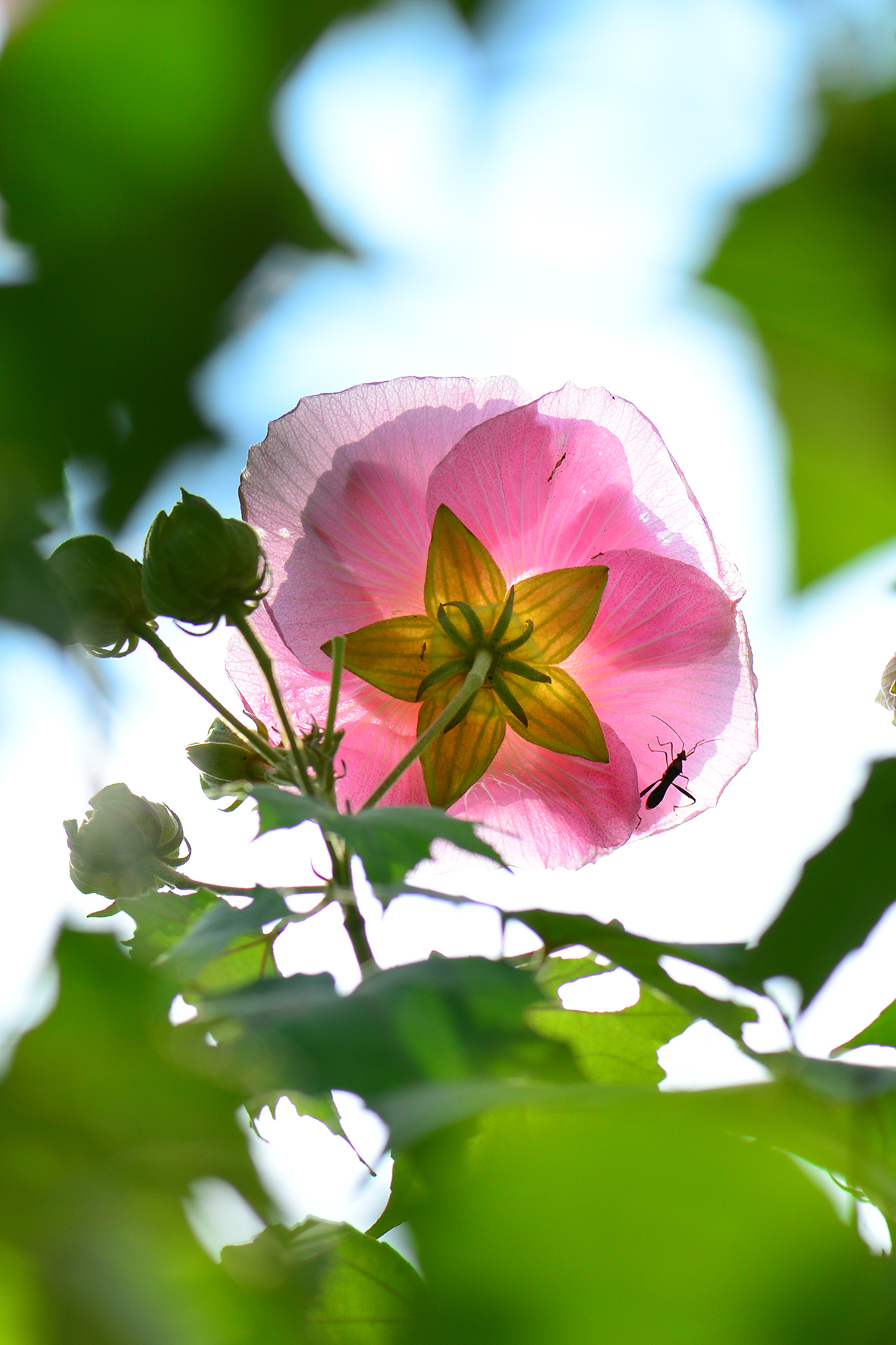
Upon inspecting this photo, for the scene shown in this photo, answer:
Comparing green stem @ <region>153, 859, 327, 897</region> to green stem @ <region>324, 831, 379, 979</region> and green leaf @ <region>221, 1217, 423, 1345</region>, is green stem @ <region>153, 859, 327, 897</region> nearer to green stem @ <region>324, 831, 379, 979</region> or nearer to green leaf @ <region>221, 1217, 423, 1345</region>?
green stem @ <region>324, 831, 379, 979</region>

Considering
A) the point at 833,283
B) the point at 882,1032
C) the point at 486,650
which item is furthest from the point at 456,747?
A: the point at 833,283

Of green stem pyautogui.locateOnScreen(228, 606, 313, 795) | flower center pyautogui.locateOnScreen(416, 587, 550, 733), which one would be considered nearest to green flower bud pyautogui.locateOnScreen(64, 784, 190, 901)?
green stem pyautogui.locateOnScreen(228, 606, 313, 795)

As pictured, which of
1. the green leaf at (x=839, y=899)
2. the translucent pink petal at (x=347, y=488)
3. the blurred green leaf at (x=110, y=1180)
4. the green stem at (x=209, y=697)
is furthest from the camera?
the translucent pink petal at (x=347, y=488)

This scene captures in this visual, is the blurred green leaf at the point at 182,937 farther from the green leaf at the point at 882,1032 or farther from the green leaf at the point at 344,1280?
the green leaf at the point at 882,1032

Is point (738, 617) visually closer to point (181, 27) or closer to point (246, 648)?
point (246, 648)

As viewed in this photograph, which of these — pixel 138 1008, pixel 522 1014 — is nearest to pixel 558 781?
pixel 522 1014

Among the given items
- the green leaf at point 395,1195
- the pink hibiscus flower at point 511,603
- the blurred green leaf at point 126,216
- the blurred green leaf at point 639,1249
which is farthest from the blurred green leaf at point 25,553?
the pink hibiscus flower at point 511,603

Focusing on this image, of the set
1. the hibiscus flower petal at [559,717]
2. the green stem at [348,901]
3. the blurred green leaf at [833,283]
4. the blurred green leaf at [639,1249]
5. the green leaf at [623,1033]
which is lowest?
the green leaf at [623,1033]

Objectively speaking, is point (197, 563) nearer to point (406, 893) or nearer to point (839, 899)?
point (406, 893)
